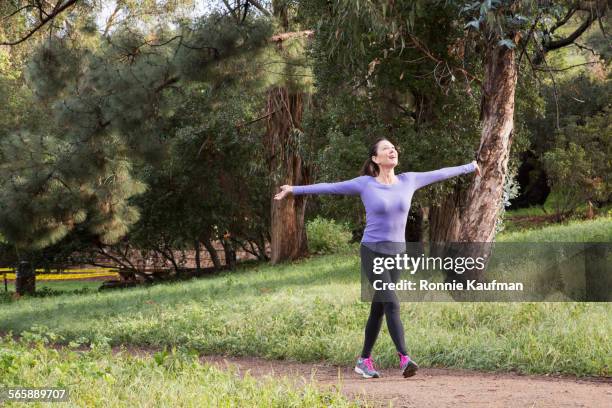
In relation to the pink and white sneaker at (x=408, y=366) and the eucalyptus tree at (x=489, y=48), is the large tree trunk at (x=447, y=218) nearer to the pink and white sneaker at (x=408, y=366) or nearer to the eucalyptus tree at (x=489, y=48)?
the eucalyptus tree at (x=489, y=48)

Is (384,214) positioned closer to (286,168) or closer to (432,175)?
(432,175)

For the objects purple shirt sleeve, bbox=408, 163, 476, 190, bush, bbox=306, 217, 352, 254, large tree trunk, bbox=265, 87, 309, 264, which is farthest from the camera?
bush, bbox=306, 217, 352, 254

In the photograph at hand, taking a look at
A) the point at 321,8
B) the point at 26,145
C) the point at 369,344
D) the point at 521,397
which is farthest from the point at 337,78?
the point at 521,397

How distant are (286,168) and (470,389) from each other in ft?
49.6

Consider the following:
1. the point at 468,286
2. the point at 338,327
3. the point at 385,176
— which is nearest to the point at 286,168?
the point at 468,286

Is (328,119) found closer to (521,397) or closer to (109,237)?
(109,237)

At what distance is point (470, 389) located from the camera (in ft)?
21.4

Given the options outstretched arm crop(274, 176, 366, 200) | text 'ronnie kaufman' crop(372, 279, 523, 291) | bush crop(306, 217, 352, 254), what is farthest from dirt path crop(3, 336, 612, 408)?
bush crop(306, 217, 352, 254)

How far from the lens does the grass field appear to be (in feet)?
25.4

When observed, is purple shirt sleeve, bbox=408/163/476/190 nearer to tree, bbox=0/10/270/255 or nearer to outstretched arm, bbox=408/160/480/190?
outstretched arm, bbox=408/160/480/190

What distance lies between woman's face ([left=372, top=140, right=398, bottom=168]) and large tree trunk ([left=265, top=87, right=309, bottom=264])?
13729mm

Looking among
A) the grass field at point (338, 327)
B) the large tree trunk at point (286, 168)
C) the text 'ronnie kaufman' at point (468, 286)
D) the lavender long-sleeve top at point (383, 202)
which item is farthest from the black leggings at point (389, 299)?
the large tree trunk at point (286, 168)

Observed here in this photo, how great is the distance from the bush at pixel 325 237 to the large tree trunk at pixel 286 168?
10.6 inches

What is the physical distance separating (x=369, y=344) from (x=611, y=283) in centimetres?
590
